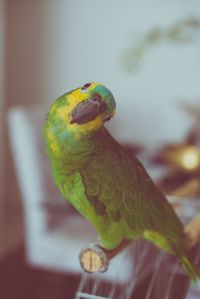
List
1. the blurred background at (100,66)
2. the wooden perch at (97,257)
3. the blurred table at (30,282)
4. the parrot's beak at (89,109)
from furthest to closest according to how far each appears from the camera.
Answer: the blurred background at (100,66) < the blurred table at (30,282) < the wooden perch at (97,257) < the parrot's beak at (89,109)

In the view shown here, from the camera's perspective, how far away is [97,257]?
72cm

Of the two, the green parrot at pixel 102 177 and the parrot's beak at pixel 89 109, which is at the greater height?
the parrot's beak at pixel 89 109

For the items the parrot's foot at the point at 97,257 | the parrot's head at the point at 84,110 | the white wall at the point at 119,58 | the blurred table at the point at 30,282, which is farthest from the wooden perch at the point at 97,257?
the white wall at the point at 119,58

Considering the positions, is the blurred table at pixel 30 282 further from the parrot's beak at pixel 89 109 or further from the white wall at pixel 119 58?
the parrot's beak at pixel 89 109

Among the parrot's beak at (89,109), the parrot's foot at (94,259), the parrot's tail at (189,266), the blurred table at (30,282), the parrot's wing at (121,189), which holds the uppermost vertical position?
the parrot's beak at (89,109)

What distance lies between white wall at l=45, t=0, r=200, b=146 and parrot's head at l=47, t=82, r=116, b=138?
2.16 metres

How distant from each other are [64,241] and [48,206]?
5.6 inches

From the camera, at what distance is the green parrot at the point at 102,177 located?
22.9 inches

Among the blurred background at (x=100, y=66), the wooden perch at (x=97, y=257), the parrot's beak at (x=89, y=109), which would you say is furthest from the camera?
the blurred background at (x=100, y=66)

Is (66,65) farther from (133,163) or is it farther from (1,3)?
(133,163)

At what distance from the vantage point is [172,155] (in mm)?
1956

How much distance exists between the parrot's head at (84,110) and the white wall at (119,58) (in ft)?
7.10

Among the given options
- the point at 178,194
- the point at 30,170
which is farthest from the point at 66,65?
the point at 178,194

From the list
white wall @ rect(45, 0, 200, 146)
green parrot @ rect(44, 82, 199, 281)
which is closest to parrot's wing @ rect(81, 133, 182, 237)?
green parrot @ rect(44, 82, 199, 281)
